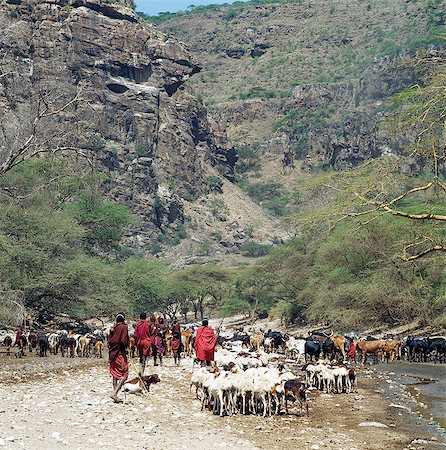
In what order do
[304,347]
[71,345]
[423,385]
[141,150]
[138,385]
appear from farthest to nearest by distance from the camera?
1. [141,150]
2. [71,345]
3. [304,347]
4. [423,385]
5. [138,385]

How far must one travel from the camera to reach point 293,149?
153875 mm

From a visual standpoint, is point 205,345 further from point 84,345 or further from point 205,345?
point 84,345

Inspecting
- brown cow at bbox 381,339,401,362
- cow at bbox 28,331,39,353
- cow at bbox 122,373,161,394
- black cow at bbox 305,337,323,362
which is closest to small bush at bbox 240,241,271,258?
brown cow at bbox 381,339,401,362

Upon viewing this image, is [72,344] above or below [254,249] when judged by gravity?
below

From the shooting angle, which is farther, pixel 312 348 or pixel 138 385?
pixel 312 348

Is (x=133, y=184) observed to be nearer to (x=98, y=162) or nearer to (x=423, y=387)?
(x=98, y=162)

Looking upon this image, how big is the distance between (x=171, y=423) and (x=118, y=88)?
365ft

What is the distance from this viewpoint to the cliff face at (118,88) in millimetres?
110625

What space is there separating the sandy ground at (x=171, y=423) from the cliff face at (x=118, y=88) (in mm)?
93405

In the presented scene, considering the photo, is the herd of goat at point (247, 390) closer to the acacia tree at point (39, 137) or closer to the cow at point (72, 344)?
the acacia tree at point (39, 137)

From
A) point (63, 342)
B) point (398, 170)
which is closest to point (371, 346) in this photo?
point (63, 342)

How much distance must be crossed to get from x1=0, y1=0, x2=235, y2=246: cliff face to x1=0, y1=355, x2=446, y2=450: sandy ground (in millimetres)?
93405

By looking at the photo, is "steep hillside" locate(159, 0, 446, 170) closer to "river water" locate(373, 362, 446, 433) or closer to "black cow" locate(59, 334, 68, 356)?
"river water" locate(373, 362, 446, 433)

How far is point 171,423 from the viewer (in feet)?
37.9
